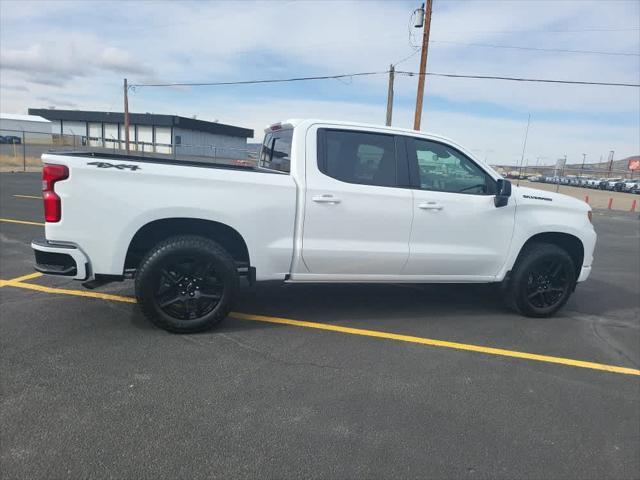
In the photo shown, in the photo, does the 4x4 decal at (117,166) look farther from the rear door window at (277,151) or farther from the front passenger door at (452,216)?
the front passenger door at (452,216)

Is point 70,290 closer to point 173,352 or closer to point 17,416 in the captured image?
point 173,352

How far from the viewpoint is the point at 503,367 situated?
3992mm

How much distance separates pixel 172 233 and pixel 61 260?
34.7 inches

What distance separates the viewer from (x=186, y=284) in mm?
4090

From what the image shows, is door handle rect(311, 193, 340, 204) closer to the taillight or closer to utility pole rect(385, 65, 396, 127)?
the taillight

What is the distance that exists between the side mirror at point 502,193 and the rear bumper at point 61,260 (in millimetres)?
3801

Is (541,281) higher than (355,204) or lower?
lower

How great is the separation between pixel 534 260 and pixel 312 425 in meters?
3.25

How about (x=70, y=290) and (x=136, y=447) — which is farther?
(x=70, y=290)

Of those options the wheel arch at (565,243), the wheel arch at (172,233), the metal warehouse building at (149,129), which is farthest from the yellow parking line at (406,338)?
the metal warehouse building at (149,129)

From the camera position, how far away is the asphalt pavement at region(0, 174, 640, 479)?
2613 mm

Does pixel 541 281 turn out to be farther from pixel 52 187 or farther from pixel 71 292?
pixel 71 292

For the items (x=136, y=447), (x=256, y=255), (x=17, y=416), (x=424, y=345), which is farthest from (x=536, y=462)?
(x=17, y=416)

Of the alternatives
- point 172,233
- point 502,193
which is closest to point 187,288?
point 172,233
